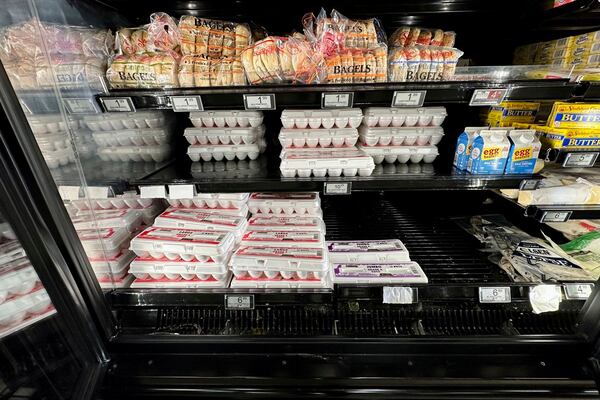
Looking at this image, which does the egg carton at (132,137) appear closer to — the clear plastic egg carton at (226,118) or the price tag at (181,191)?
the clear plastic egg carton at (226,118)

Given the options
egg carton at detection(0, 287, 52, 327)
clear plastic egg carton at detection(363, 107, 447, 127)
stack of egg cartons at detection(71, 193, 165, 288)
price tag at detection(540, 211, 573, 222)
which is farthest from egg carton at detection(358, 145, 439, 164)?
egg carton at detection(0, 287, 52, 327)

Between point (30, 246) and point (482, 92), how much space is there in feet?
4.84

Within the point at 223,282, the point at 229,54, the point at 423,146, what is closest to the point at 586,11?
the point at 423,146

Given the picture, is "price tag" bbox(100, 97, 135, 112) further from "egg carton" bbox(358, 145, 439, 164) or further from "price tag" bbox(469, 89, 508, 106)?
"price tag" bbox(469, 89, 508, 106)

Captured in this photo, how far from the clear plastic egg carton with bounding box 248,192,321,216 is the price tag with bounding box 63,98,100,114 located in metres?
0.67

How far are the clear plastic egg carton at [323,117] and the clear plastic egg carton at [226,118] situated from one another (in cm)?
14

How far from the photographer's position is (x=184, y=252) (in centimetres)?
102

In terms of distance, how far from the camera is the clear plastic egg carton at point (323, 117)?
42.9 inches

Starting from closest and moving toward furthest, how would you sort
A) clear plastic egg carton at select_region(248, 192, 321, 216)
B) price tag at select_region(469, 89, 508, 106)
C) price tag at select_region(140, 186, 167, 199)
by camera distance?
price tag at select_region(469, 89, 508, 106), price tag at select_region(140, 186, 167, 199), clear plastic egg carton at select_region(248, 192, 321, 216)

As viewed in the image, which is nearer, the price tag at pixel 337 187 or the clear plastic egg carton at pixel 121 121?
the price tag at pixel 337 187

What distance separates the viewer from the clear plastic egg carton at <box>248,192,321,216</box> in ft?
4.07

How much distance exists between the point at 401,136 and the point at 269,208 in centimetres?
66

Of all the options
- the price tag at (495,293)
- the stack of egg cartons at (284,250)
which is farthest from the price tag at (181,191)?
the price tag at (495,293)

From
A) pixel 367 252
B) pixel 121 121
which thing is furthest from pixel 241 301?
pixel 121 121
